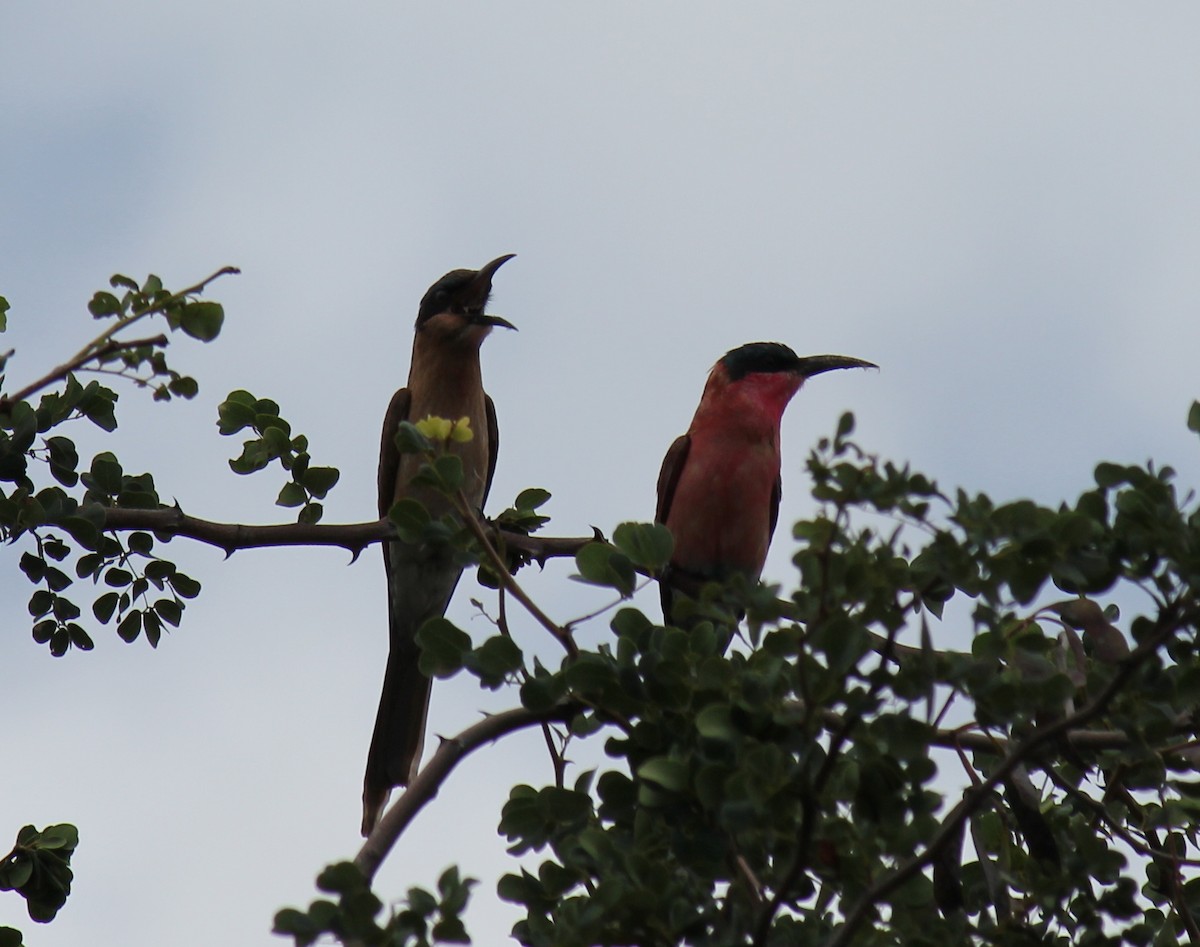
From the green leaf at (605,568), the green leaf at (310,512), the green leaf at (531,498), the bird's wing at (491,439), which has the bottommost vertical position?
the green leaf at (605,568)

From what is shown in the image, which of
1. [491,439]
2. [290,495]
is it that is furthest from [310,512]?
[491,439]

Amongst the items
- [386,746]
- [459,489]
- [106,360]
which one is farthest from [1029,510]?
[386,746]

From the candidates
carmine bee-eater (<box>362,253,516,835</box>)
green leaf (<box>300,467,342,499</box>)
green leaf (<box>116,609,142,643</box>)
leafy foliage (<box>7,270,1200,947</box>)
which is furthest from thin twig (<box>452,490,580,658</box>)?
carmine bee-eater (<box>362,253,516,835</box>)

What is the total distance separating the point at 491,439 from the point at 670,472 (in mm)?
1480

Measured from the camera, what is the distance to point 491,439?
7379 mm

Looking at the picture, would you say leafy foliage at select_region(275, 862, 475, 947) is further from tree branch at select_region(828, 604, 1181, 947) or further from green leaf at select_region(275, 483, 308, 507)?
green leaf at select_region(275, 483, 308, 507)

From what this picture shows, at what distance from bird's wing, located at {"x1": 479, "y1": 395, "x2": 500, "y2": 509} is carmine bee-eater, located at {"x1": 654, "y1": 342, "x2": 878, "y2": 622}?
127 cm

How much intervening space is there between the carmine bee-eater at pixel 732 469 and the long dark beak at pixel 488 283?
3.60 feet

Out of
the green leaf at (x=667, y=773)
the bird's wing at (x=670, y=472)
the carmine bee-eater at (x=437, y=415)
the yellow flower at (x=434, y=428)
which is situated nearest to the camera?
the green leaf at (x=667, y=773)

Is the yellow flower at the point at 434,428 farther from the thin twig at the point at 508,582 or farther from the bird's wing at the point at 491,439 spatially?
the bird's wing at the point at 491,439

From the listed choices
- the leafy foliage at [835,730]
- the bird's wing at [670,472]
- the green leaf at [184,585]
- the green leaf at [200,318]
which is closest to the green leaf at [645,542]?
the leafy foliage at [835,730]

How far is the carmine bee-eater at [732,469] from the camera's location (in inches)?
231

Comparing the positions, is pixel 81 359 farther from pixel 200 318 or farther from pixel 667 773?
pixel 667 773

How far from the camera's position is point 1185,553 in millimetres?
2258
